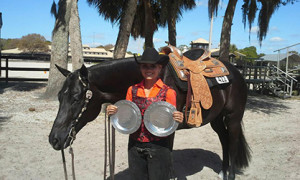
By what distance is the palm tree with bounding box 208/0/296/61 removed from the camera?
351 inches

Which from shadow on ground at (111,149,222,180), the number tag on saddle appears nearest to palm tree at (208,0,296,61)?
shadow on ground at (111,149,222,180)

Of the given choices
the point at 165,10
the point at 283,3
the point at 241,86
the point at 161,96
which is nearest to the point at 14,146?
the point at 161,96

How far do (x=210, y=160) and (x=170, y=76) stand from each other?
7.30ft

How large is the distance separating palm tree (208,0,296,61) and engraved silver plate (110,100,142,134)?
26.1 feet

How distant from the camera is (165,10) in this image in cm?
1076

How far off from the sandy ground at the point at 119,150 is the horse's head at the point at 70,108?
5.01ft

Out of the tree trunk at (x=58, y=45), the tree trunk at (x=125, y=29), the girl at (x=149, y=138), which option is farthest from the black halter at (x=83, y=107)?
the tree trunk at (x=58, y=45)

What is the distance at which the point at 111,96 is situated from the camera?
2.44 meters

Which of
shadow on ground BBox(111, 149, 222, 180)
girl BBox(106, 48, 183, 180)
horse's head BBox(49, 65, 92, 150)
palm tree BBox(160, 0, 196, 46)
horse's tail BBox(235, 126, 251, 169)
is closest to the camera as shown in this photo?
girl BBox(106, 48, 183, 180)

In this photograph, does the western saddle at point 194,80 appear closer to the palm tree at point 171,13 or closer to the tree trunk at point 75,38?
the tree trunk at point 75,38

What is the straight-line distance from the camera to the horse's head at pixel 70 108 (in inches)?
78.5

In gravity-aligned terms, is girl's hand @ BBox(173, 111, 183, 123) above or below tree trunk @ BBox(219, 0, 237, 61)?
below

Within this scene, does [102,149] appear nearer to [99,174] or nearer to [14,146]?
[99,174]

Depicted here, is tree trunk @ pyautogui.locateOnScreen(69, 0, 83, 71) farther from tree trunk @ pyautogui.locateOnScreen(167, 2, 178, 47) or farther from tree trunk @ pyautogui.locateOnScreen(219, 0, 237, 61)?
tree trunk @ pyautogui.locateOnScreen(219, 0, 237, 61)
